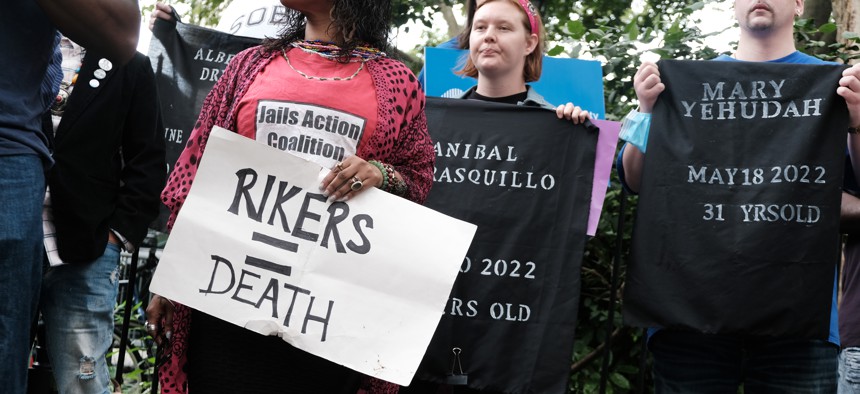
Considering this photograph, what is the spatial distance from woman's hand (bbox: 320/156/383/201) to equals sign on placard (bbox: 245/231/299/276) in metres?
0.17

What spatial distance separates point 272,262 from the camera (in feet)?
8.02

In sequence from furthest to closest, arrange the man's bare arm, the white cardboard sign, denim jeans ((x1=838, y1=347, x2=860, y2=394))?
denim jeans ((x1=838, y1=347, x2=860, y2=394)), the white cardboard sign, the man's bare arm

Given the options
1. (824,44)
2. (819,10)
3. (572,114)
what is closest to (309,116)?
(572,114)

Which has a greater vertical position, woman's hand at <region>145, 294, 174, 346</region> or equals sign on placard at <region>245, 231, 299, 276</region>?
equals sign on placard at <region>245, 231, 299, 276</region>

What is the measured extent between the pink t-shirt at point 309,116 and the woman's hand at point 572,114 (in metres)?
1.53

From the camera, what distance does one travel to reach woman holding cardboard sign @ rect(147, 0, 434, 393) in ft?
8.04

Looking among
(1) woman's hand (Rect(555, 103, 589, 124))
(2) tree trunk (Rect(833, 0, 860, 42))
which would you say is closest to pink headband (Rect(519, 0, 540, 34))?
(1) woman's hand (Rect(555, 103, 589, 124))

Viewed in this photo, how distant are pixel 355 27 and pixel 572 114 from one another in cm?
146

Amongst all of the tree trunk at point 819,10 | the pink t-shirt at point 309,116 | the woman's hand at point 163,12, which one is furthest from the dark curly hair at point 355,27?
the tree trunk at point 819,10

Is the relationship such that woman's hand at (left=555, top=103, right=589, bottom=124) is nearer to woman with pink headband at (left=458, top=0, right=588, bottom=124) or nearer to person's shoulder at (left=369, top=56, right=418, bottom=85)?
woman with pink headband at (left=458, top=0, right=588, bottom=124)

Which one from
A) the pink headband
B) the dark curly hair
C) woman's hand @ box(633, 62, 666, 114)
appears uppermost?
the pink headband

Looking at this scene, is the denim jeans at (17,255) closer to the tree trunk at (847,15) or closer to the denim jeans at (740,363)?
the denim jeans at (740,363)

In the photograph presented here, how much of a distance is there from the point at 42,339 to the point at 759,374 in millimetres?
3015

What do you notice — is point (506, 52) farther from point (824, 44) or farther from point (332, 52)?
point (824, 44)
